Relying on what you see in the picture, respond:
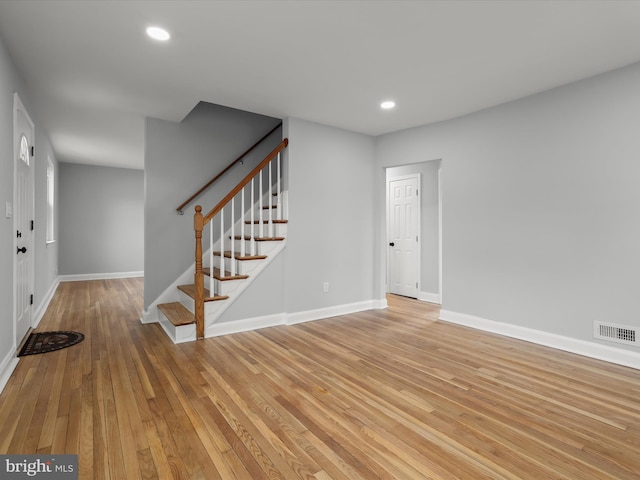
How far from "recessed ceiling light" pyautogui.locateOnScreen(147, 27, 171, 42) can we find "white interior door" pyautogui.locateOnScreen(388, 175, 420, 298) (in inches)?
174

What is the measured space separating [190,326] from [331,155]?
2707mm

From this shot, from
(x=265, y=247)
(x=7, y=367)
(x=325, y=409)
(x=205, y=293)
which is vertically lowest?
(x=325, y=409)

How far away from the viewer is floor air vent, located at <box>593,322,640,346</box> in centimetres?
290

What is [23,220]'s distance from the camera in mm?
3500

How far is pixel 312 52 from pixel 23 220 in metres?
3.27

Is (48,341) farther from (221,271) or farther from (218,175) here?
(218,175)

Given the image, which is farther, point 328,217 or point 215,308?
point 328,217

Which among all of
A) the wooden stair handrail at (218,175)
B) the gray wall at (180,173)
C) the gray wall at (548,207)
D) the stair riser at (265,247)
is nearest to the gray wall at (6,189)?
the gray wall at (180,173)

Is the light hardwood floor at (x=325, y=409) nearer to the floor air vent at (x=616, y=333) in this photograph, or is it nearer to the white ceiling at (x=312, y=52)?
the floor air vent at (x=616, y=333)

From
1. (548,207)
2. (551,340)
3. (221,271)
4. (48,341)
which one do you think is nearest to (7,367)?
(48,341)

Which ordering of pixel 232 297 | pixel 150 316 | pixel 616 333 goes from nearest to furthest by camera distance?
pixel 616 333 < pixel 232 297 < pixel 150 316

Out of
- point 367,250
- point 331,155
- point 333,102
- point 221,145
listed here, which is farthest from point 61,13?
point 367,250

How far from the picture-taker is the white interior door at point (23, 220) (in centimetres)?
309

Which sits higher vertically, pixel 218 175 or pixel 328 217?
pixel 218 175
